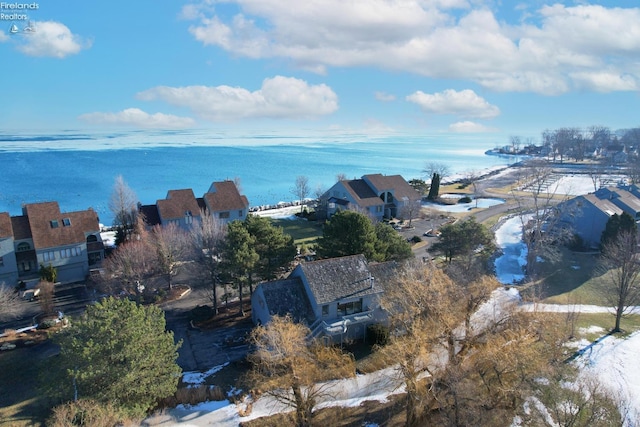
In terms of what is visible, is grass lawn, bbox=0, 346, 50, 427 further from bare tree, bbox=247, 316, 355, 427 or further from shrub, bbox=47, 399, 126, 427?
bare tree, bbox=247, 316, 355, 427

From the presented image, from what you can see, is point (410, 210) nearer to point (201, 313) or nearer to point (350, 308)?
point (350, 308)

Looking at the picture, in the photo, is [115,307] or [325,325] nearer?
[115,307]

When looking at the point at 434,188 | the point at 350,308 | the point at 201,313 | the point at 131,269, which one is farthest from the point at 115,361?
the point at 434,188

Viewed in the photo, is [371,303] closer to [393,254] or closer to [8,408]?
[393,254]

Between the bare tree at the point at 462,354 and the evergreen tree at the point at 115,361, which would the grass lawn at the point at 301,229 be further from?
Result: the evergreen tree at the point at 115,361

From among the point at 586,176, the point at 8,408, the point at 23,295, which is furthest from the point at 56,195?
the point at 586,176

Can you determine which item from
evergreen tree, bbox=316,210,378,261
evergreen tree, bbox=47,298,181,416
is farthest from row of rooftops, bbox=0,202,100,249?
evergreen tree, bbox=316,210,378,261
